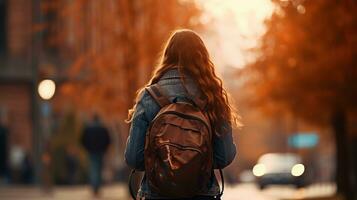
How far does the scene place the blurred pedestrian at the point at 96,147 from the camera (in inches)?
1051

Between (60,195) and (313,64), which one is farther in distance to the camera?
(60,195)

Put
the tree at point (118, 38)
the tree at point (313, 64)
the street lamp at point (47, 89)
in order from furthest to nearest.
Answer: the street lamp at point (47, 89)
the tree at point (118, 38)
the tree at point (313, 64)

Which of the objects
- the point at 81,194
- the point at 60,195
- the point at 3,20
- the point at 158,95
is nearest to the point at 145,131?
the point at 158,95

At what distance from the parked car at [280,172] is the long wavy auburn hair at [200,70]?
122ft

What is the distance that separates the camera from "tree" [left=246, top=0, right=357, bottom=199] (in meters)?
21.3

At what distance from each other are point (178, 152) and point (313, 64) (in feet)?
66.6

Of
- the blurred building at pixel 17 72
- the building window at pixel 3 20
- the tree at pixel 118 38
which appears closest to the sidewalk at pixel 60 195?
the tree at pixel 118 38

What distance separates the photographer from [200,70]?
22.7ft

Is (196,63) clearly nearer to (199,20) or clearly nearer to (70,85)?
(199,20)

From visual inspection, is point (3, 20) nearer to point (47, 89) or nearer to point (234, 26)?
point (47, 89)

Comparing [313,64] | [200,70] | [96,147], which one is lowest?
[200,70]

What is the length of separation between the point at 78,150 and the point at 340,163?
383 inches

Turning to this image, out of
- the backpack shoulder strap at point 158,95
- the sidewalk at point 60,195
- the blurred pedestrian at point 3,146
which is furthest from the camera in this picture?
the blurred pedestrian at point 3,146

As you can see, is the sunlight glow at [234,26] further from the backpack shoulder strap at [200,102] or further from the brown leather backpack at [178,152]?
the brown leather backpack at [178,152]
